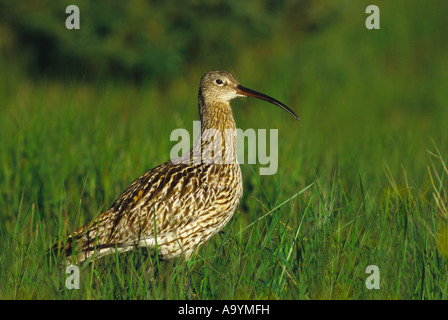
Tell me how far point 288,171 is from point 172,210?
7.92ft

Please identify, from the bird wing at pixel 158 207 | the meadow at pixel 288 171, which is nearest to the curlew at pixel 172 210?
the bird wing at pixel 158 207

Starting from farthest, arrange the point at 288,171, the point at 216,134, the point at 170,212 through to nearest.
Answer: the point at 288,171 → the point at 216,134 → the point at 170,212

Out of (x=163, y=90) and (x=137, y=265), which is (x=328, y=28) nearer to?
(x=163, y=90)

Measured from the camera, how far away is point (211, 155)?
225 inches

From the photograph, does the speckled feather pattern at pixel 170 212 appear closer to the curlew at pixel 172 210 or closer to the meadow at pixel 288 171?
the curlew at pixel 172 210

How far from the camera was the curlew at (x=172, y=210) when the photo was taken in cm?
527

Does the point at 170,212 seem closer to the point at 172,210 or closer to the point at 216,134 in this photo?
the point at 172,210

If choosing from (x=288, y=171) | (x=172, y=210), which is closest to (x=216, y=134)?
(x=172, y=210)

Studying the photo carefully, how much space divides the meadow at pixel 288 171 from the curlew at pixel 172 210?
145 mm

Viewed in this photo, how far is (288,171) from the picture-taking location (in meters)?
7.48

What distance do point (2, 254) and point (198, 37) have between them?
8448 mm

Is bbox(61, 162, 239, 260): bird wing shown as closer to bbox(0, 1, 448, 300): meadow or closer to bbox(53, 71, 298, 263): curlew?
bbox(53, 71, 298, 263): curlew

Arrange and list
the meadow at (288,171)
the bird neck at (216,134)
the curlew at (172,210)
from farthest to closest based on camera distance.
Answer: the bird neck at (216,134)
the curlew at (172,210)
the meadow at (288,171)

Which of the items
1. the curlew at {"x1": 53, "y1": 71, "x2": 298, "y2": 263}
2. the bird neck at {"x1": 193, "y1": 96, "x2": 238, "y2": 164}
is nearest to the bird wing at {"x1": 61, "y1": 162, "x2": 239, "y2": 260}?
the curlew at {"x1": 53, "y1": 71, "x2": 298, "y2": 263}
